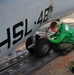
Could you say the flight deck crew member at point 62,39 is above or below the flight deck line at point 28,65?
above

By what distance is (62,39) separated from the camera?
3.41 metres

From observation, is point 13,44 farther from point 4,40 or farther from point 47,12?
point 47,12

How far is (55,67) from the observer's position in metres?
3.02

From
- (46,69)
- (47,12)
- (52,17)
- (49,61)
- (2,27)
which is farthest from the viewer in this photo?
(49,61)

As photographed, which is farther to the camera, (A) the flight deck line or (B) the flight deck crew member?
(B) the flight deck crew member

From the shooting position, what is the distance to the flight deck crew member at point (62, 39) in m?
3.38

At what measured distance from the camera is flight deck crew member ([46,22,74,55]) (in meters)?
3.38

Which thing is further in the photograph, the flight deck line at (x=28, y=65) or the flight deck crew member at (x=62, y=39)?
the flight deck crew member at (x=62, y=39)

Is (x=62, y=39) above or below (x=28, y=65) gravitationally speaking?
above

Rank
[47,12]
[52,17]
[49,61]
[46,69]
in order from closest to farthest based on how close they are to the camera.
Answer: [47,12] → [52,17] → [46,69] → [49,61]

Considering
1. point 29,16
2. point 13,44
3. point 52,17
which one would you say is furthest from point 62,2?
point 13,44

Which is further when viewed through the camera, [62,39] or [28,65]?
[62,39]

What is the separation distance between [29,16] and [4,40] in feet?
1.21

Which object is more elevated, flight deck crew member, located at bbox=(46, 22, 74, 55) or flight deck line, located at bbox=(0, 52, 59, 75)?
flight deck crew member, located at bbox=(46, 22, 74, 55)
